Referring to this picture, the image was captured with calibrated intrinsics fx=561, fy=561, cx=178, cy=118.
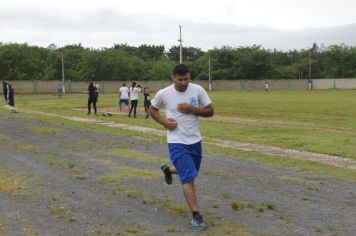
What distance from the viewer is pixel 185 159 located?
6340 mm

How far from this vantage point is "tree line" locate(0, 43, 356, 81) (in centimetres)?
8619

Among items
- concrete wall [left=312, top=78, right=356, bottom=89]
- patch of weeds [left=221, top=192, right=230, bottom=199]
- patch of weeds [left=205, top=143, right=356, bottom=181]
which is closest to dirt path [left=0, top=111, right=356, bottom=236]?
patch of weeds [left=221, top=192, right=230, bottom=199]

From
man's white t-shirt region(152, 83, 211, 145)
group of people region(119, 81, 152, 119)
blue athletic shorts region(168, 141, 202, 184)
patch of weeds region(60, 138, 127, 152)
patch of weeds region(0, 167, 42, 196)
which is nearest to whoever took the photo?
blue athletic shorts region(168, 141, 202, 184)

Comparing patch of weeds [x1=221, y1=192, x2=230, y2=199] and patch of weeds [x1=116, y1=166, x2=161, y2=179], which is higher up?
patch of weeds [x1=221, y1=192, x2=230, y2=199]

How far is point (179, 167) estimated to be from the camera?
637cm

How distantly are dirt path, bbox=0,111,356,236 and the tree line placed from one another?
76.5 meters

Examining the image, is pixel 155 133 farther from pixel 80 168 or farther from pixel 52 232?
pixel 52 232

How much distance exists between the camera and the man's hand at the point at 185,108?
6.34 metres

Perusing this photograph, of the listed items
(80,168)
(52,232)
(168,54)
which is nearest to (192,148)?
(52,232)

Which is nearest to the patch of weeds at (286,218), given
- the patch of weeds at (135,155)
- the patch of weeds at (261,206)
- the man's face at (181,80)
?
the patch of weeds at (261,206)

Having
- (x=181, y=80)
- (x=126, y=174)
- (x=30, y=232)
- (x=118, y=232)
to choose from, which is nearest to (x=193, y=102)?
(x=181, y=80)

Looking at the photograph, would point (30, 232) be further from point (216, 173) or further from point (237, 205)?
point (216, 173)

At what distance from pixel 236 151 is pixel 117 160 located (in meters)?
3.11

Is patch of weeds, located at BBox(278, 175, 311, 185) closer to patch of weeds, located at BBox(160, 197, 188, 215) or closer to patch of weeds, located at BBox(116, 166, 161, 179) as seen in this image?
patch of weeds, located at BBox(116, 166, 161, 179)
